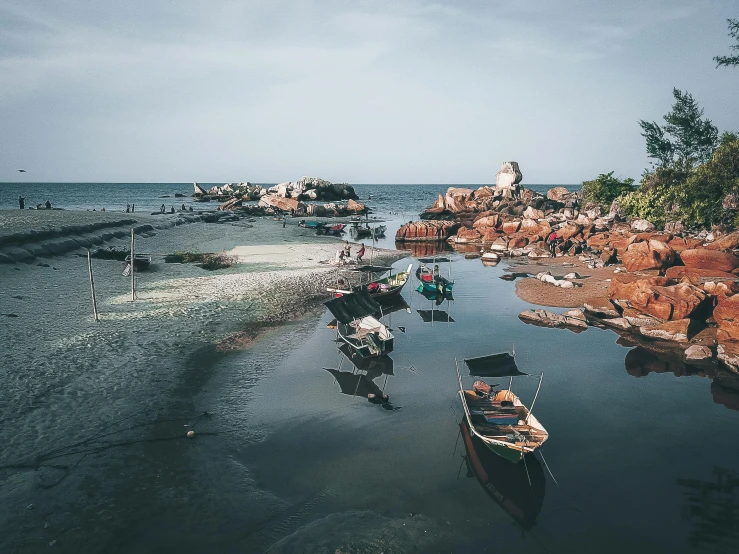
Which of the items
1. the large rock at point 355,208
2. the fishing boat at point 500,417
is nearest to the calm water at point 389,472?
the fishing boat at point 500,417

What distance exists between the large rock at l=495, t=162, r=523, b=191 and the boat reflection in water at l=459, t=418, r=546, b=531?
93.0 metres

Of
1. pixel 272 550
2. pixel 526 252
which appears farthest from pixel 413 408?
pixel 526 252

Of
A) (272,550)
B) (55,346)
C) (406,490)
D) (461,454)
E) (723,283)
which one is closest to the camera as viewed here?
(272,550)

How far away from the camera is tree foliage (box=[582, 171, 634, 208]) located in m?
71.4

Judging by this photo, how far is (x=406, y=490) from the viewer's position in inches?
544

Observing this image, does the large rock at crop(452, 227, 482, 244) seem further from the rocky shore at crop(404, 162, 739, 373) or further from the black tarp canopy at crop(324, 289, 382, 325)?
the black tarp canopy at crop(324, 289, 382, 325)

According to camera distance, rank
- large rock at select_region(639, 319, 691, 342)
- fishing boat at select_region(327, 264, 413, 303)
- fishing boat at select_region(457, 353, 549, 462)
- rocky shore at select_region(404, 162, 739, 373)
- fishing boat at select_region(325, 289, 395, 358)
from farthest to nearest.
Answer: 1. fishing boat at select_region(327, 264, 413, 303)
2. rocky shore at select_region(404, 162, 739, 373)
3. large rock at select_region(639, 319, 691, 342)
4. fishing boat at select_region(325, 289, 395, 358)
5. fishing boat at select_region(457, 353, 549, 462)

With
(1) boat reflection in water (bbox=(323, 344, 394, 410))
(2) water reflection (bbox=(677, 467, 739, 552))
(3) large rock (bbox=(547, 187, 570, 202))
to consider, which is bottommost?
(2) water reflection (bbox=(677, 467, 739, 552))

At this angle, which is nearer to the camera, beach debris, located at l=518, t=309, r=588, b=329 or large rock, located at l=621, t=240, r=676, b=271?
beach debris, located at l=518, t=309, r=588, b=329

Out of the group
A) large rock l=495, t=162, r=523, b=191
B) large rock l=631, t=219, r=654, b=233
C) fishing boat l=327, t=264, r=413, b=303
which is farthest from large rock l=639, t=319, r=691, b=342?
large rock l=495, t=162, r=523, b=191

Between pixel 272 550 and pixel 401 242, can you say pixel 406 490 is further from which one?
pixel 401 242

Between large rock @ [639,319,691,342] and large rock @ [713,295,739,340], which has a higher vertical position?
large rock @ [713,295,739,340]

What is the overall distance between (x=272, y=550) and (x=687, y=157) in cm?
7672

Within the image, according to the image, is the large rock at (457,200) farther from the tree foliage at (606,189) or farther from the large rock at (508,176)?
the tree foliage at (606,189)
